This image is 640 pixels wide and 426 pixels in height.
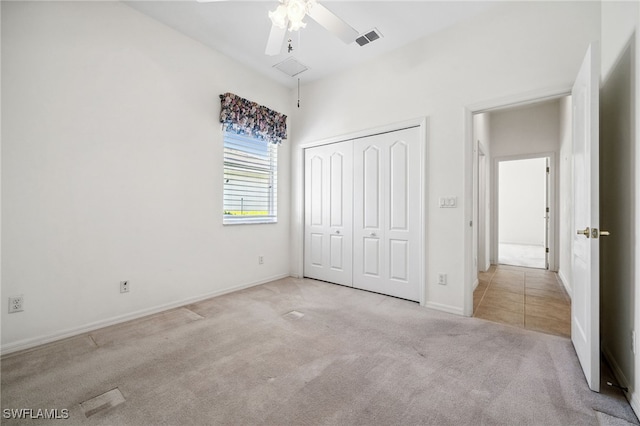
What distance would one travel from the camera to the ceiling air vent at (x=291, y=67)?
354 cm

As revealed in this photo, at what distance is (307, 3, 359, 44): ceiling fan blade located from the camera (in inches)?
80.0

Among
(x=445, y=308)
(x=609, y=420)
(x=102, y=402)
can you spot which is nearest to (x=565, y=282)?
→ (x=445, y=308)

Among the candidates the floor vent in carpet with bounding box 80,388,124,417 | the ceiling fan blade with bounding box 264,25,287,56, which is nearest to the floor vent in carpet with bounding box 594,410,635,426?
the floor vent in carpet with bounding box 80,388,124,417

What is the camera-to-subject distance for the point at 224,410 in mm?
1464

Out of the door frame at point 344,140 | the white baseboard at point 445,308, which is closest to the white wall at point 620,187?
the white baseboard at point 445,308

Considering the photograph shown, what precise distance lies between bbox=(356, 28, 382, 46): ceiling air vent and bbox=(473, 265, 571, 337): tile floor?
317 cm

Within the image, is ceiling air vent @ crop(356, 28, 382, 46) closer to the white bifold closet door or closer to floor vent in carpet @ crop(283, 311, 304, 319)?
the white bifold closet door

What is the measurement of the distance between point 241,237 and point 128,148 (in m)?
1.63

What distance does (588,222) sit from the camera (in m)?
1.63

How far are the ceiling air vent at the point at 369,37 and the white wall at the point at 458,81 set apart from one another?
0.37 m

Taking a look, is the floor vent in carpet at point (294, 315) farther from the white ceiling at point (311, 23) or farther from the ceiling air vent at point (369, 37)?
the ceiling air vent at point (369, 37)

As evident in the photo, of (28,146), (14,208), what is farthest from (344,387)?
(28,146)

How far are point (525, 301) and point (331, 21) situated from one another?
3638 millimetres

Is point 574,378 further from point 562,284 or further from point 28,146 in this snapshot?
point 28,146
